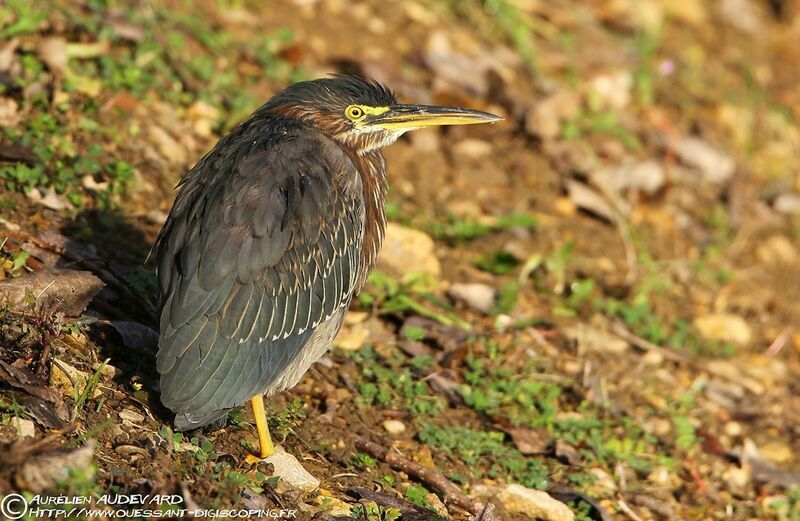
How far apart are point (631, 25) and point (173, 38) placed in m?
4.44

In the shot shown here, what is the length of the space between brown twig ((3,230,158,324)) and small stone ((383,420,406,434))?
4.21ft

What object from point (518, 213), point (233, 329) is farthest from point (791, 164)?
point (233, 329)

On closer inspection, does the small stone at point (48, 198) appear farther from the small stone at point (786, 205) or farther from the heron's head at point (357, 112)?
the small stone at point (786, 205)

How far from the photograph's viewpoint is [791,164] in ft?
31.1

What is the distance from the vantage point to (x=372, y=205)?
5.56m

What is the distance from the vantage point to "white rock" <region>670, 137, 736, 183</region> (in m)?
8.92

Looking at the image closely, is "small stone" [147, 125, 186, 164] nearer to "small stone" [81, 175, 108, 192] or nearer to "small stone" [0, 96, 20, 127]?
"small stone" [81, 175, 108, 192]

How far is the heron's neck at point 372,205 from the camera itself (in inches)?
216

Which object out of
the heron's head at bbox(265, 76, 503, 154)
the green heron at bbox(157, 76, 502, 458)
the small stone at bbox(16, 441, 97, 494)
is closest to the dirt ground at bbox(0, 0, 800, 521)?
the small stone at bbox(16, 441, 97, 494)

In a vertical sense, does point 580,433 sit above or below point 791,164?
below

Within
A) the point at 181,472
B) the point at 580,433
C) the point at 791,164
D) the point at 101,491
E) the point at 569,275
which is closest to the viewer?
the point at 101,491

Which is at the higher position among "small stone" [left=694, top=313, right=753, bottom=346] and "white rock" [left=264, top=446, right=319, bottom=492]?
"white rock" [left=264, top=446, right=319, bottom=492]

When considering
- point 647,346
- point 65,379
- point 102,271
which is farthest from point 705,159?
point 65,379

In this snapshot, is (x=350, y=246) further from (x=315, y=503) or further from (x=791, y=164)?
(x=791, y=164)
